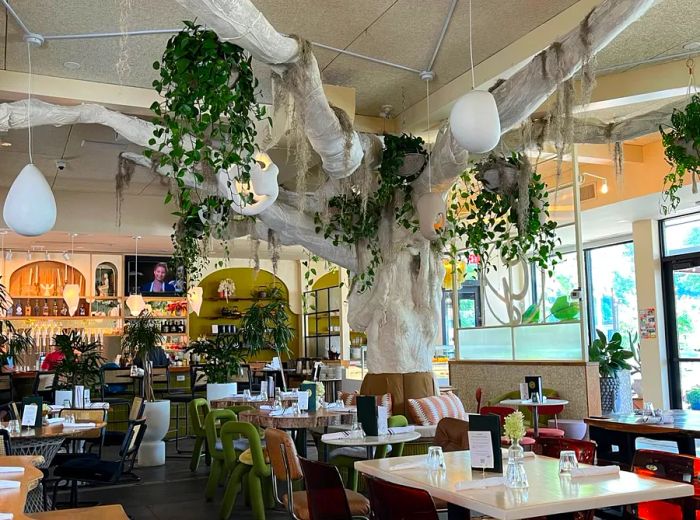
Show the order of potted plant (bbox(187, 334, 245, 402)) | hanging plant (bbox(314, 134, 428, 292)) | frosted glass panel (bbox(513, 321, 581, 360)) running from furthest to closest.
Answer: potted plant (bbox(187, 334, 245, 402)) < frosted glass panel (bbox(513, 321, 581, 360)) < hanging plant (bbox(314, 134, 428, 292))

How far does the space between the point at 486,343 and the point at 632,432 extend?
15.0ft

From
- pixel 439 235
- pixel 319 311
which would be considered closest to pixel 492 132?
pixel 439 235

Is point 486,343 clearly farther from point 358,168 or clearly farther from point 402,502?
point 402,502

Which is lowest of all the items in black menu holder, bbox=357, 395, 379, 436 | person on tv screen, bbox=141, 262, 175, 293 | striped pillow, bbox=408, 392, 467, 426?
striped pillow, bbox=408, 392, 467, 426

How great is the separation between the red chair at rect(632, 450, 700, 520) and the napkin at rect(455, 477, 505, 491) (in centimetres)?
96

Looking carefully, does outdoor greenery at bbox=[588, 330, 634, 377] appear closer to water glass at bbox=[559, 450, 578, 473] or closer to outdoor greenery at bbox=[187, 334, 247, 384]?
outdoor greenery at bbox=[187, 334, 247, 384]

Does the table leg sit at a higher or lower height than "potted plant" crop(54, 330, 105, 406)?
lower

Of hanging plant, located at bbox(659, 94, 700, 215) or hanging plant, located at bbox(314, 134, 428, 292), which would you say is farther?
hanging plant, located at bbox(314, 134, 428, 292)

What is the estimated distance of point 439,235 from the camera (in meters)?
7.10

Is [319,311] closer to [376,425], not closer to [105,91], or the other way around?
[105,91]

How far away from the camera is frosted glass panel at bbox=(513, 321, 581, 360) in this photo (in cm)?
876

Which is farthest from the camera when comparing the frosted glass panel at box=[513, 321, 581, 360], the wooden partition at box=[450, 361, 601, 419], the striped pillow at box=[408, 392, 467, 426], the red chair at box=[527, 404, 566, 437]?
the frosted glass panel at box=[513, 321, 581, 360]

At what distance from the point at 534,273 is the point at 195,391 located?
750 centimetres

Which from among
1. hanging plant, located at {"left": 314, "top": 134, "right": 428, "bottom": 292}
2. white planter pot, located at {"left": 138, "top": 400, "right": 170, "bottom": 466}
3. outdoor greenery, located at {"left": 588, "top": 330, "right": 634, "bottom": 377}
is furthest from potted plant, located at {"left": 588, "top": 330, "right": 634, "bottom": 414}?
white planter pot, located at {"left": 138, "top": 400, "right": 170, "bottom": 466}
